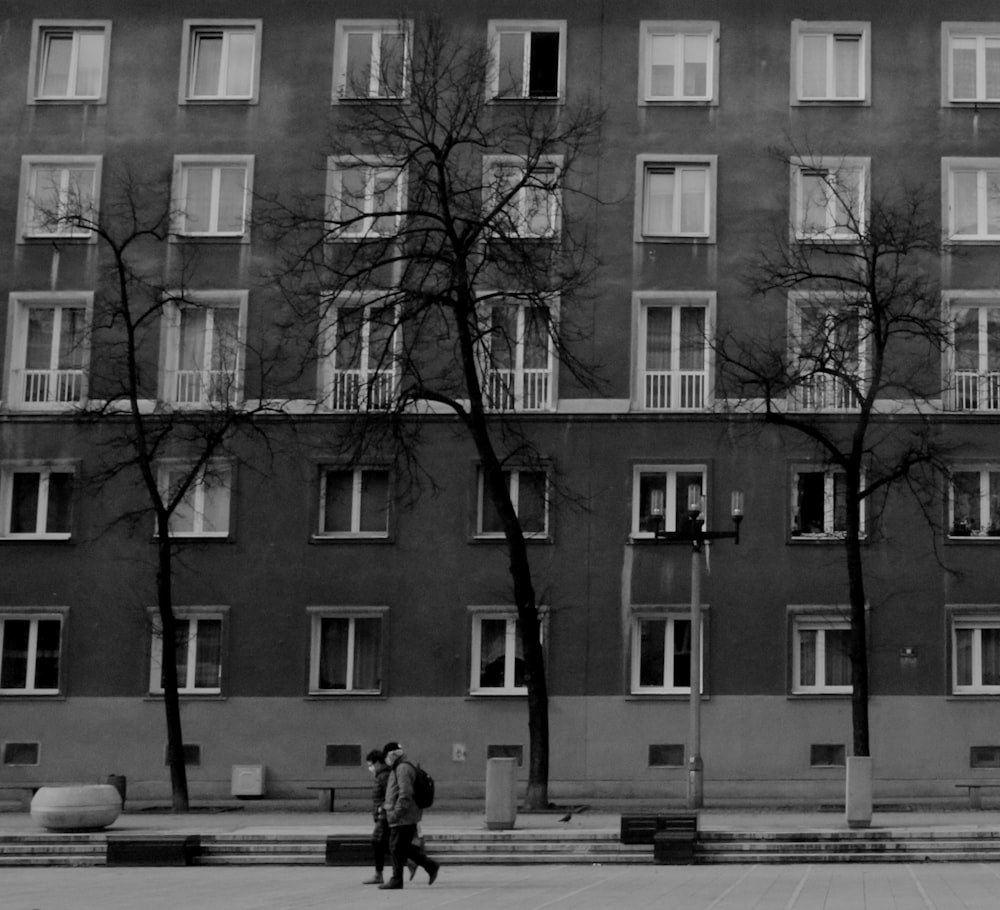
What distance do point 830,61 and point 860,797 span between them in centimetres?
1799

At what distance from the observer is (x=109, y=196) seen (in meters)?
40.7

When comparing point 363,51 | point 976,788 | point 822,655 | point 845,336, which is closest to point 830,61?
point 845,336

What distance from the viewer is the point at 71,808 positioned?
1167 inches

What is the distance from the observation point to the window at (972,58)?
40.1 metres

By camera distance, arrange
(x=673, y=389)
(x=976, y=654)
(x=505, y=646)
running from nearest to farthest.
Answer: (x=976, y=654) → (x=505, y=646) → (x=673, y=389)

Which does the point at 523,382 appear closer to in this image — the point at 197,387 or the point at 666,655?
the point at 666,655

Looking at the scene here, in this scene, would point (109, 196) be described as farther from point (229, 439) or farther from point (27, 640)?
point (27, 640)

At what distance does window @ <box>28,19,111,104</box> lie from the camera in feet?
136

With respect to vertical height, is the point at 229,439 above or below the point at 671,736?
above

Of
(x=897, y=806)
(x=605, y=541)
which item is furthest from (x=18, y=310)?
(x=897, y=806)

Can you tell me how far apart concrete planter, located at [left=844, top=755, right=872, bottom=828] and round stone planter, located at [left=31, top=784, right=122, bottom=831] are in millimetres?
11275

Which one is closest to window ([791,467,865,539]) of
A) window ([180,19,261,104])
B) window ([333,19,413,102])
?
window ([333,19,413,102])

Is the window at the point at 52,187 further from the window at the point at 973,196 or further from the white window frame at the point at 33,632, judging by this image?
the window at the point at 973,196

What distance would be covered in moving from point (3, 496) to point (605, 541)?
12.4 metres
